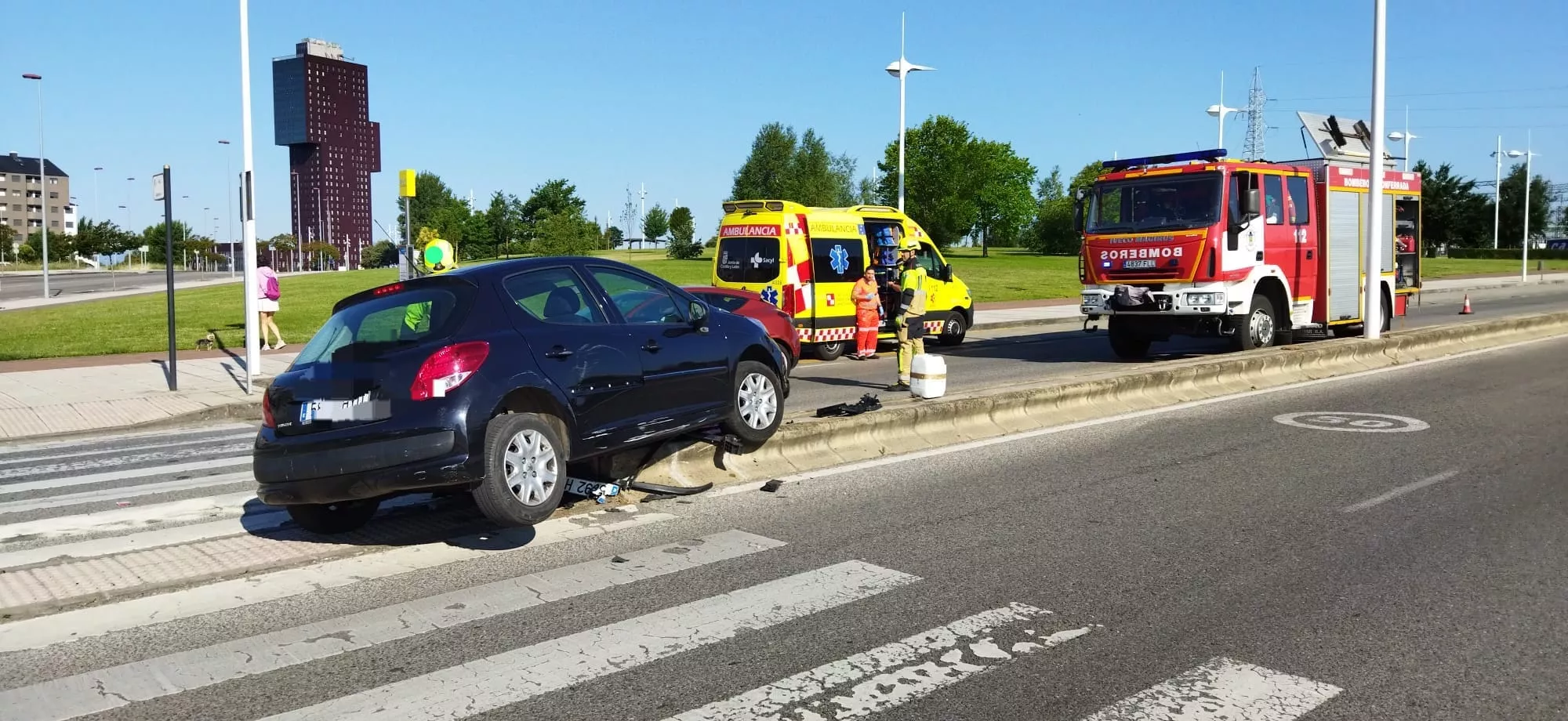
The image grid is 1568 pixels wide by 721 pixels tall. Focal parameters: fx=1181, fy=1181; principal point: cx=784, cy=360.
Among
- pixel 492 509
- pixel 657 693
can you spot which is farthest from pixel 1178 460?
pixel 657 693

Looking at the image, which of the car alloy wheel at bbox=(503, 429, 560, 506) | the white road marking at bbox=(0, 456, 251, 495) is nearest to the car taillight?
the car alloy wheel at bbox=(503, 429, 560, 506)

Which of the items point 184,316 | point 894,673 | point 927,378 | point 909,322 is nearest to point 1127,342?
point 909,322

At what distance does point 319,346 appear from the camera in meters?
6.60

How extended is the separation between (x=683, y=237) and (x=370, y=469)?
297 feet

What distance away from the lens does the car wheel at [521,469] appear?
614cm

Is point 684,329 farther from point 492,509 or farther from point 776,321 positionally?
point 776,321

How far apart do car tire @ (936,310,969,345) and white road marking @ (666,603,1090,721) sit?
645 inches

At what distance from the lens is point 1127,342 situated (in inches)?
714

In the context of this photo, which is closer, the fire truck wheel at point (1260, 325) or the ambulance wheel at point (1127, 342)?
the fire truck wheel at point (1260, 325)

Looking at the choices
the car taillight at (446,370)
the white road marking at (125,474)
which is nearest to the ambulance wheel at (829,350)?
the white road marking at (125,474)

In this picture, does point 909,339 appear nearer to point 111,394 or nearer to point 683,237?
point 111,394

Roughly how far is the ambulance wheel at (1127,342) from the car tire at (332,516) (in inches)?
518

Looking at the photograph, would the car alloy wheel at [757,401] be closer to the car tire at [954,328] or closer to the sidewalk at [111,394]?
the sidewalk at [111,394]

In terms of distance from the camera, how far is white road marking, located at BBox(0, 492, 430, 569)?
6.70 meters
